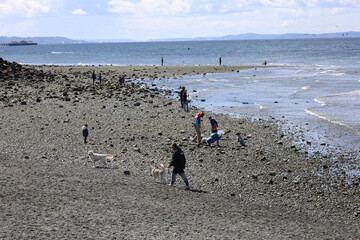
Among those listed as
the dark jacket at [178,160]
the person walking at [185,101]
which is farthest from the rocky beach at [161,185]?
the person walking at [185,101]

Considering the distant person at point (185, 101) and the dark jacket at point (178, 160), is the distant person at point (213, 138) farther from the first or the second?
the distant person at point (185, 101)

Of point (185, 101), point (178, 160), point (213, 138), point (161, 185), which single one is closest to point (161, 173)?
point (161, 185)

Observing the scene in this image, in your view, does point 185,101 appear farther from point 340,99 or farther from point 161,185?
point 161,185

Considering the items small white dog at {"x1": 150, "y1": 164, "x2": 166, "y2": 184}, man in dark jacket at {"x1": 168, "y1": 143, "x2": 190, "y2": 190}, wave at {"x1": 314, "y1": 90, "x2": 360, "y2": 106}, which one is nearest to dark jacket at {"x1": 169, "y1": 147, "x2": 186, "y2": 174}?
man in dark jacket at {"x1": 168, "y1": 143, "x2": 190, "y2": 190}

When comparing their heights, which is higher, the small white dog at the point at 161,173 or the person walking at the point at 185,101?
the person walking at the point at 185,101

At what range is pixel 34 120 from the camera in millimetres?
26766

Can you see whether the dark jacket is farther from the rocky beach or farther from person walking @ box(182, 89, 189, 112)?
person walking @ box(182, 89, 189, 112)

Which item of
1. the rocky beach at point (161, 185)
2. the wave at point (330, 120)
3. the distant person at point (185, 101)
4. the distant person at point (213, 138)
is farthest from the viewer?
the distant person at point (185, 101)

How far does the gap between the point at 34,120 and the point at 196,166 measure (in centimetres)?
1306

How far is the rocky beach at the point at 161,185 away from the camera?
40.5ft

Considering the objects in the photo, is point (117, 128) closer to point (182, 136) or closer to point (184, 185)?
point (182, 136)

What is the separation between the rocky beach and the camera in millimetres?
12359

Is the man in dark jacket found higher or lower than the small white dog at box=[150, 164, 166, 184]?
higher

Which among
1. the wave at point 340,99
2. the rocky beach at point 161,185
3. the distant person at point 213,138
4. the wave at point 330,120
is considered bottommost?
the rocky beach at point 161,185
